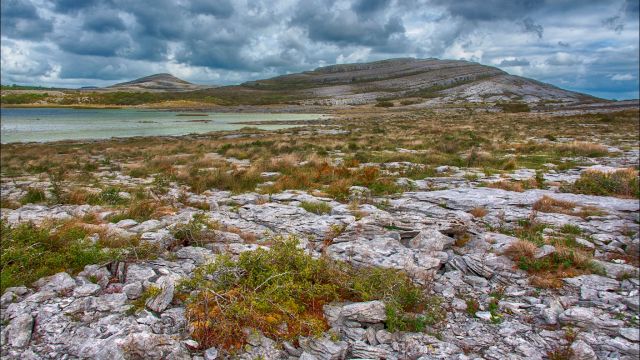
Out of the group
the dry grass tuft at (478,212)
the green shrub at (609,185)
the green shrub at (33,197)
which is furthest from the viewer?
the green shrub at (33,197)

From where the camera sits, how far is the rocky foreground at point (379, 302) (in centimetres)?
516

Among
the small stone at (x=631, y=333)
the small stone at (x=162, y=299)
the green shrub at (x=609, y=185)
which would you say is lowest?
the small stone at (x=631, y=333)

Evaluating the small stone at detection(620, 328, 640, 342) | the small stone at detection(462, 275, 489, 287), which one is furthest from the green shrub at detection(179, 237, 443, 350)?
the small stone at detection(620, 328, 640, 342)

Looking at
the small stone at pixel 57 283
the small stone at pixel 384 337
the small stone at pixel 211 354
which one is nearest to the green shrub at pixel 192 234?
the small stone at pixel 57 283

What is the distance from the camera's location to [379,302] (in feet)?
19.6

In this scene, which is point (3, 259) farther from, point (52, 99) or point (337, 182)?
point (52, 99)

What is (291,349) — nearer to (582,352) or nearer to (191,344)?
(191,344)

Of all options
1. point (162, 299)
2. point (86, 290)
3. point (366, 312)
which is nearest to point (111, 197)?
point (86, 290)

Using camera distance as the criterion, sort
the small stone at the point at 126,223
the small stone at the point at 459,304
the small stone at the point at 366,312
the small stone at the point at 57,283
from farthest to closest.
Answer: the small stone at the point at 126,223 < the small stone at the point at 459,304 < the small stone at the point at 57,283 < the small stone at the point at 366,312

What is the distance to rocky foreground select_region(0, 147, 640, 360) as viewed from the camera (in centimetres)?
516

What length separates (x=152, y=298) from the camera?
229 inches

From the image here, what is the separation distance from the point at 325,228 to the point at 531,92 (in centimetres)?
17813

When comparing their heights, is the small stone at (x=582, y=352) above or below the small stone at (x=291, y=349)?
above

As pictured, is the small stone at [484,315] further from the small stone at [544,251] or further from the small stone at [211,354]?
the small stone at [211,354]
